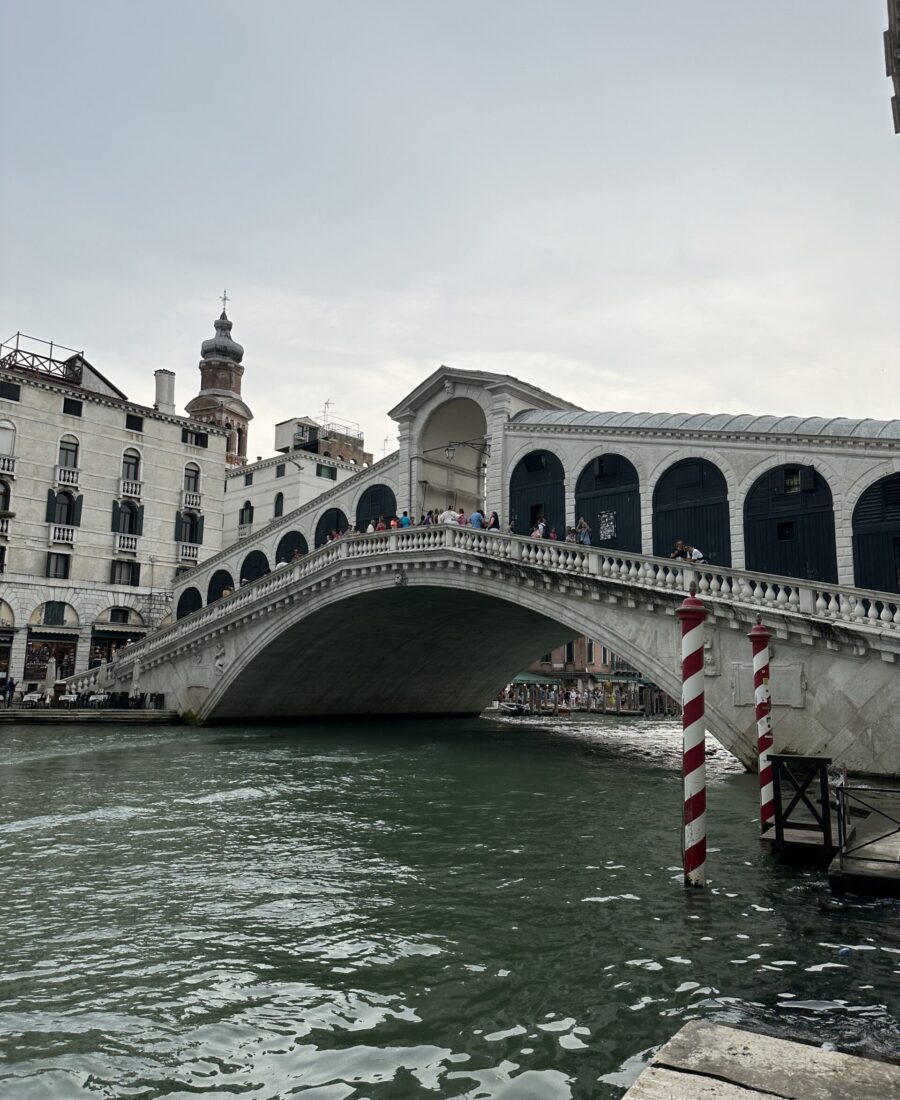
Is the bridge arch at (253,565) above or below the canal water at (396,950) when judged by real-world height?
above

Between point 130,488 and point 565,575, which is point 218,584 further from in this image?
point 565,575

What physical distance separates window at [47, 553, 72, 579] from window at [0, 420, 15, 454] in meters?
4.09

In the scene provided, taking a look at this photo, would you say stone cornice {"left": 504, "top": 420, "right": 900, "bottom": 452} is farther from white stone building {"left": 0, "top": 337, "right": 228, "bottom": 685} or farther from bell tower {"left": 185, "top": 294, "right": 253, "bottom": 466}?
bell tower {"left": 185, "top": 294, "right": 253, "bottom": 466}

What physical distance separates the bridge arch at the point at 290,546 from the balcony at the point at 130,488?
6491 mm

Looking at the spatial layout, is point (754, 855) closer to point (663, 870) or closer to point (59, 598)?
point (663, 870)

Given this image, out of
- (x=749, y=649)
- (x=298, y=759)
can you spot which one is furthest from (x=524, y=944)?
(x=298, y=759)

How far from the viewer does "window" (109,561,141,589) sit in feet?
112

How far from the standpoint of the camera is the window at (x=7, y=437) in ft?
103

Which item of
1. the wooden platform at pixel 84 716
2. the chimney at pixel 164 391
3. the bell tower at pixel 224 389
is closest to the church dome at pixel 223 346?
the bell tower at pixel 224 389

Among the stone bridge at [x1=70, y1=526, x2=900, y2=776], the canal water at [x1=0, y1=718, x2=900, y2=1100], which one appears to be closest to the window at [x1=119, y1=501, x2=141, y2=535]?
the stone bridge at [x1=70, y1=526, x2=900, y2=776]

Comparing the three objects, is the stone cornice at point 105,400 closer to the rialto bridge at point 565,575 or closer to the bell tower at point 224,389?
the rialto bridge at point 565,575

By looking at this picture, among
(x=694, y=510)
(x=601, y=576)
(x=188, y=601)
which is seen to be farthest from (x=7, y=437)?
(x=694, y=510)

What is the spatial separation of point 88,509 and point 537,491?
758 inches

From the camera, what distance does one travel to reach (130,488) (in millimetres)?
34625
